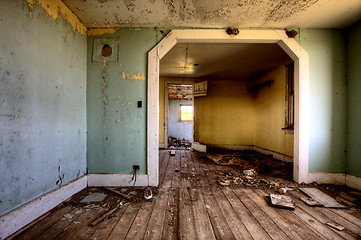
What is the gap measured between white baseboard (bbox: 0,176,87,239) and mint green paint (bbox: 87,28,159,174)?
0.54 meters

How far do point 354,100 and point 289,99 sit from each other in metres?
1.63

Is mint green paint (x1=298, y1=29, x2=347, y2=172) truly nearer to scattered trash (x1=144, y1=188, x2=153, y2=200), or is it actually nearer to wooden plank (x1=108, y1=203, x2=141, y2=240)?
scattered trash (x1=144, y1=188, x2=153, y2=200)

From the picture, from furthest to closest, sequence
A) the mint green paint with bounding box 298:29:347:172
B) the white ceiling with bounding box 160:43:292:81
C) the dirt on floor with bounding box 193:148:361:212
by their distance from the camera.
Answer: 1. the white ceiling with bounding box 160:43:292:81
2. the mint green paint with bounding box 298:29:347:172
3. the dirt on floor with bounding box 193:148:361:212

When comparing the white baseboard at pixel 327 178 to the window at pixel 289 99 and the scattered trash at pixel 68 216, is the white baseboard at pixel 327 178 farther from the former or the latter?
the scattered trash at pixel 68 216

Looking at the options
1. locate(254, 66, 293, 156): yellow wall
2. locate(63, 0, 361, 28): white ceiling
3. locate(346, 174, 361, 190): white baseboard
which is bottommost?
locate(346, 174, 361, 190): white baseboard

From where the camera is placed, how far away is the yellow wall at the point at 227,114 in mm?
6297

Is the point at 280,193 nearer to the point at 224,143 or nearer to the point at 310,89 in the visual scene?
the point at 310,89

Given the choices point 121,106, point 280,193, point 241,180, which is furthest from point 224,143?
point 121,106

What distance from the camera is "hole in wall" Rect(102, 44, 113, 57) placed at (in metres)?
2.70

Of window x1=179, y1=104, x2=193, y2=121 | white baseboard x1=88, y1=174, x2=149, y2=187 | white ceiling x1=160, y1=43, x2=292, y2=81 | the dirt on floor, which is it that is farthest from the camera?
window x1=179, y1=104, x2=193, y2=121

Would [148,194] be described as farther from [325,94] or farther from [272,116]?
[272,116]

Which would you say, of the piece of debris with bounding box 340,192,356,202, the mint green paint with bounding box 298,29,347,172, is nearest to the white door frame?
the mint green paint with bounding box 298,29,347,172

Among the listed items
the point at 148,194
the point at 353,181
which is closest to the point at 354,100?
the point at 353,181

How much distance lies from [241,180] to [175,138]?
729 cm
